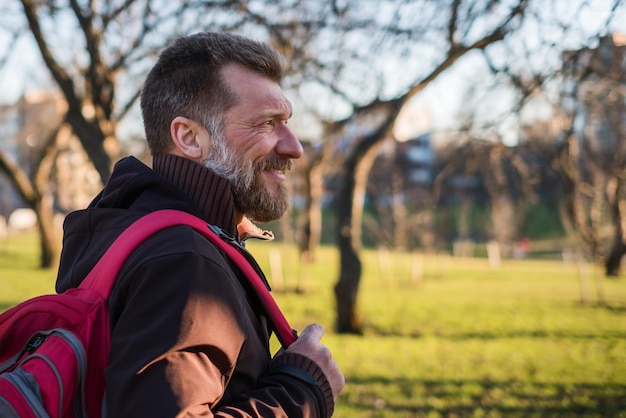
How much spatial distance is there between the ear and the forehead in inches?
5.3

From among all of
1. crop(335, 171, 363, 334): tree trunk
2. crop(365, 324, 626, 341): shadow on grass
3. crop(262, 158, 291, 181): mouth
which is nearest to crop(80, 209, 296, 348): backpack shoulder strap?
crop(262, 158, 291, 181): mouth

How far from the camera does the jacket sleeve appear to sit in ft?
4.43

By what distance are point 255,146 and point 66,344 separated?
81 centimetres

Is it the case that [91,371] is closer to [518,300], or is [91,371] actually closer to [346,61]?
[346,61]

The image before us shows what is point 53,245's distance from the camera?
19250 mm

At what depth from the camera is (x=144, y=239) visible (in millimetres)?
1544

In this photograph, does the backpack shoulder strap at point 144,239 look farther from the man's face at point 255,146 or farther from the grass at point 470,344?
the grass at point 470,344

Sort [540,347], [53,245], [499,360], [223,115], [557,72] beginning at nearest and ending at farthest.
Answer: [223,115] → [557,72] → [499,360] → [540,347] → [53,245]

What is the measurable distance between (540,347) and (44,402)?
9.74 metres

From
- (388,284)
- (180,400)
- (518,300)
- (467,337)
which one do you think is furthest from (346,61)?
(388,284)

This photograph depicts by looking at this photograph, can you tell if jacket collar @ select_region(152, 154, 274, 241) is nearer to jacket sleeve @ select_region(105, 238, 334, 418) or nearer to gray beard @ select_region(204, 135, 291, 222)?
gray beard @ select_region(204, 135, 291, 222)

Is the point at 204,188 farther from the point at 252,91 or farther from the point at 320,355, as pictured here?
the point at 320,355

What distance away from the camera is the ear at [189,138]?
1886 millimetres

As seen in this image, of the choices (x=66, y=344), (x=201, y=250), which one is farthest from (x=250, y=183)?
(x=66, y=344)
